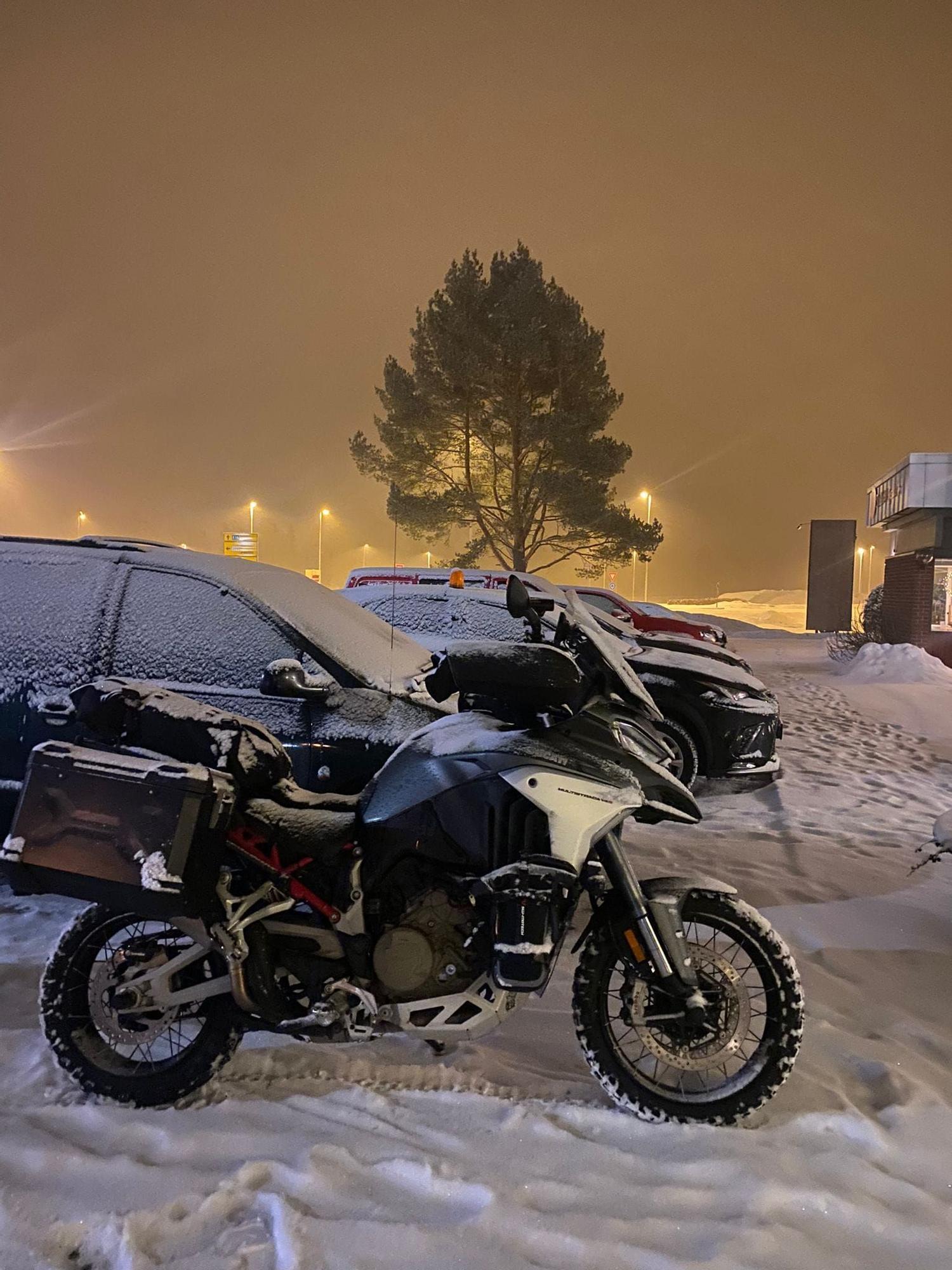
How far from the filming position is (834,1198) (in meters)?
2.23

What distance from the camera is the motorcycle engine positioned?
2.42m

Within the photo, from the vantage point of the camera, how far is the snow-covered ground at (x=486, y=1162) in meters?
2.06

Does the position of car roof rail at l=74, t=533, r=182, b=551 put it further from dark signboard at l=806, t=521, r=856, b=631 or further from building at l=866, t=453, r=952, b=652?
dark signboard at l=806, t=521, r=856, b=631

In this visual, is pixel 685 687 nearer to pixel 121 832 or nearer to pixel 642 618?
pixel 121 832

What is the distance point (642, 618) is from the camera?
568 inches

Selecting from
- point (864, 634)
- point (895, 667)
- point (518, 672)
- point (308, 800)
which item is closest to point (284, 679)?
point (308, 800)

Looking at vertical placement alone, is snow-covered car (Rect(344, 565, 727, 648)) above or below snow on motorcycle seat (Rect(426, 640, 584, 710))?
above

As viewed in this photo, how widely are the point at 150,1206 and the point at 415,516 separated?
27.6 meters

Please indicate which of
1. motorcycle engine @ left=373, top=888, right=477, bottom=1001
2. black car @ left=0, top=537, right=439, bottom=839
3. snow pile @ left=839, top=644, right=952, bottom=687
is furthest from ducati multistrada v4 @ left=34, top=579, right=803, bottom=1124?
snow pile @ left=839, top=644, right=952, bottom=687

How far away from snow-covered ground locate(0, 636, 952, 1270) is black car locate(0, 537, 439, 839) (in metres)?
1.19

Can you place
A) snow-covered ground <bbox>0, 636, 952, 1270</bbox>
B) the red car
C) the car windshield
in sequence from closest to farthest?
snow-covered ground <bbox>0, 636, 952, 1270</bbox> → the car windshield → the red car

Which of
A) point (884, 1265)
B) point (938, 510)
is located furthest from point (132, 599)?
point (938, 510)

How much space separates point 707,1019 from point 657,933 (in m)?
0.31

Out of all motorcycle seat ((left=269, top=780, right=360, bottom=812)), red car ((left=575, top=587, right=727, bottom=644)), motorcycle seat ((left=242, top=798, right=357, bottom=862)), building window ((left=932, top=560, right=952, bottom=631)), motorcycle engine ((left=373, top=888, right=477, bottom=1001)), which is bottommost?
motorcycle engine ((left=373, top=888, right=477, bottom=1001))
